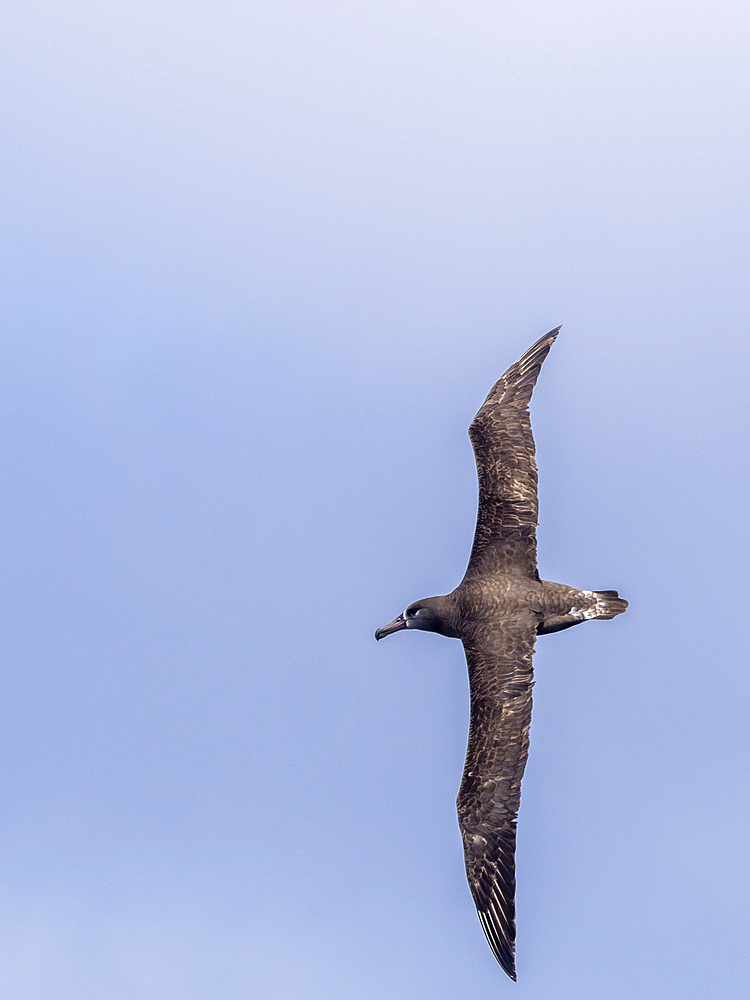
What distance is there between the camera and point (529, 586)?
26.2 metres

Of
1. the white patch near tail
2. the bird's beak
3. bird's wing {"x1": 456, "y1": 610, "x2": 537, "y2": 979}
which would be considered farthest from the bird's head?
the white patch near tail

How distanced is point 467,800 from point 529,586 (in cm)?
411

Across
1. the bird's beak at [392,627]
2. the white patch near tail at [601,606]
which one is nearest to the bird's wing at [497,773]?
the white patch near tail at [601,606]

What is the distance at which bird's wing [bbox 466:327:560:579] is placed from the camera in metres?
26.8

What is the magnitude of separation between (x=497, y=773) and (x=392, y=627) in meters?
4.48

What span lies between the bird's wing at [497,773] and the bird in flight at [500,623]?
0.7 inches

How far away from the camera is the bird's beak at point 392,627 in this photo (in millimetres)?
28047

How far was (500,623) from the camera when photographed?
25.7 meters

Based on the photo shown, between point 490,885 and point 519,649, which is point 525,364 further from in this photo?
point 490,885

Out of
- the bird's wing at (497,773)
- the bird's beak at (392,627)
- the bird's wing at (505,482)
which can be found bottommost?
the bird's wing at (497,773)

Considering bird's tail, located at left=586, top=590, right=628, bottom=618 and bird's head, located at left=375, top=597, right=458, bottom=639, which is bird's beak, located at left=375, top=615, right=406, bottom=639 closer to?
bird's head, located at left=375, top=597, right=458, bottom=639

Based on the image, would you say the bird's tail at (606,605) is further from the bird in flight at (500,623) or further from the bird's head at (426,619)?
the bird's head at (426,619)

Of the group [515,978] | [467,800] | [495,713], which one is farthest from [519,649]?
[515,978]

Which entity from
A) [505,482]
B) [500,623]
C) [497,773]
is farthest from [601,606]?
[497,773]
